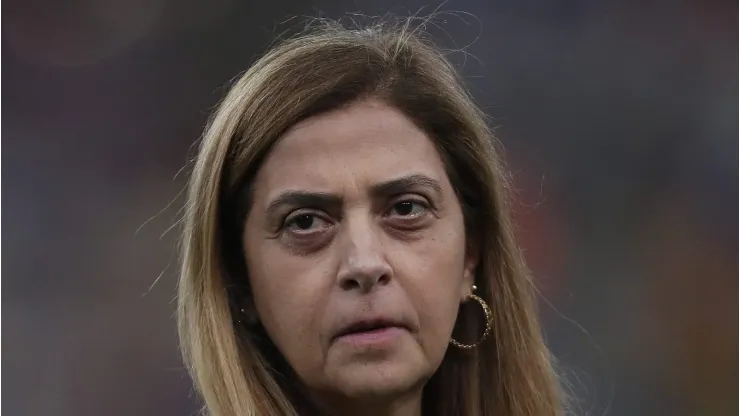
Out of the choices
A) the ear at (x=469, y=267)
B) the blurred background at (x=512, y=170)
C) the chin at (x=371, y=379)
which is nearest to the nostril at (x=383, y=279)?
the chin at (x=371, y=379)

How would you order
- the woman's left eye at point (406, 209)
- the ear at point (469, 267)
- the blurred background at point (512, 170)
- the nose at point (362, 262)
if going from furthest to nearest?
the blurred background at point (512, 170)
the ear at point (469, 267)
the woman's left eye at point (406, 209)
the nose at point (362, 262)

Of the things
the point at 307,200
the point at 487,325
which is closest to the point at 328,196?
the point at 307,200

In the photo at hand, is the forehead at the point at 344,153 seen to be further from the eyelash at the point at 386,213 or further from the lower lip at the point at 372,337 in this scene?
the lower lip at the point at 372,337

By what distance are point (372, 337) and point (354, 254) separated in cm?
12

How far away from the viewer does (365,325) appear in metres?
1.17

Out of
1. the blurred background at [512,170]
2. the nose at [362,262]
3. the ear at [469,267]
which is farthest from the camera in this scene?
the blurred background at [512,170]

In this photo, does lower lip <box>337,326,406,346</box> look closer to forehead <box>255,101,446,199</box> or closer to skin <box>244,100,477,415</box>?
skin <box>244,100,477,415</box>

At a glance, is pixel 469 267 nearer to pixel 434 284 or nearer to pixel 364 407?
pixel 434 284

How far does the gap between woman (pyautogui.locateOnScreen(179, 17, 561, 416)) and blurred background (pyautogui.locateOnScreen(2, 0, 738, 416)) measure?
65 centimetres

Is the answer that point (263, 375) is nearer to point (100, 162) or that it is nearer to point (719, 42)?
point (100, 162)

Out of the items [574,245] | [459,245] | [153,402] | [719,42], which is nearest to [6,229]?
[153,402]

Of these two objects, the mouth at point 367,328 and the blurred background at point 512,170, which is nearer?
the mouth at point 367,328

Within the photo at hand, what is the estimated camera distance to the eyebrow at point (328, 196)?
1.23 metres

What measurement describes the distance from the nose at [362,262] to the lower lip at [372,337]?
6cm
